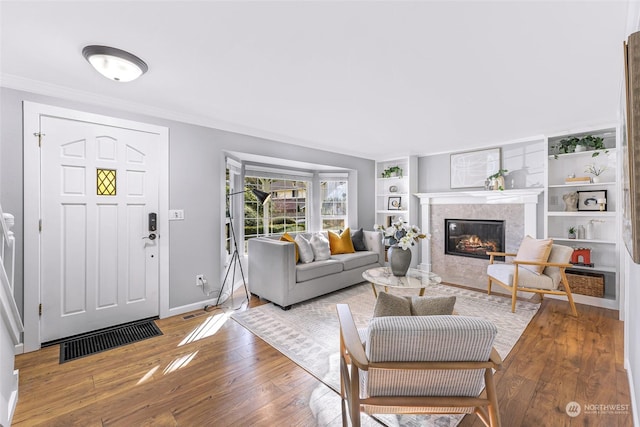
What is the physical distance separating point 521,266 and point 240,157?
399 cm

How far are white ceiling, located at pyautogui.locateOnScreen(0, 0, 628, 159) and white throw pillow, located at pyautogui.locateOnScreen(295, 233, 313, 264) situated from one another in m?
1.60

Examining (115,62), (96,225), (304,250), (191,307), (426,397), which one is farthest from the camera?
(304,250)

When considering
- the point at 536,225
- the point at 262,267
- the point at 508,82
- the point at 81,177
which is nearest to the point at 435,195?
the point at 536,225

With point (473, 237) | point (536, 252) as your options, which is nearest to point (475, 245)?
point (473, 237)

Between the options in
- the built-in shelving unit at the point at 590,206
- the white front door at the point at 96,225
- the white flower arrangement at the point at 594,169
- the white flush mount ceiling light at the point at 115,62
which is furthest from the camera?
the white flower arrangement at the point at 594,169

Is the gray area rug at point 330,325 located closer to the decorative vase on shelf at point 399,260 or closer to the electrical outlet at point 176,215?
the decorative vase on shelf at point 399,260

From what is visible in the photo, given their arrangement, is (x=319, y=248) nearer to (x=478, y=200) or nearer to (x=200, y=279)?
(x=200, y=279)

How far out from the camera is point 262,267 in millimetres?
3588

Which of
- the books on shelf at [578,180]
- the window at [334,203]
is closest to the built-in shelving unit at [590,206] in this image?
the books on shelf at [578,180]

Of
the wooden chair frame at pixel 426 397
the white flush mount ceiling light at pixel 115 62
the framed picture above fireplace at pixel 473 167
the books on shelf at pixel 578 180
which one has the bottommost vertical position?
the wooden chair frame at pixel 426 397

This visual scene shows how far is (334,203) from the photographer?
5.52 metres

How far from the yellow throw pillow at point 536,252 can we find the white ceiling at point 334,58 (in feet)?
4.86

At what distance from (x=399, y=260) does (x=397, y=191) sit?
2.69 m

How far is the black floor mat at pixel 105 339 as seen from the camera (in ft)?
7.81
